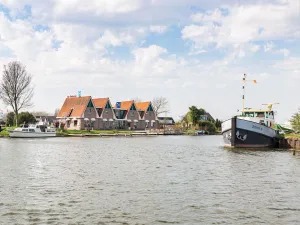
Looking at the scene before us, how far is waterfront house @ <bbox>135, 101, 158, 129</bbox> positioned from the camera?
364 ft

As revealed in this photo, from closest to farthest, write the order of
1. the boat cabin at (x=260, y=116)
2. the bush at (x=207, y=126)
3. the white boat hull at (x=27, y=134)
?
the boat cabin at (x=260, y=116)
the white boat hull at (x=27, y=134)
the bush at (x=207, y=126)

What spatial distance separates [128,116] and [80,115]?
645 inches

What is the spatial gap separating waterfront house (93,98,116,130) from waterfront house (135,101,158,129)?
11.0m

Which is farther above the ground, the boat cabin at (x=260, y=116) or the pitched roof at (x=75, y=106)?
the pitched roof at (x=75, y=106)

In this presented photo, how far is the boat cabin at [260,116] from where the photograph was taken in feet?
166

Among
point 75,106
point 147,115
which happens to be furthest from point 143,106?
point 75,106

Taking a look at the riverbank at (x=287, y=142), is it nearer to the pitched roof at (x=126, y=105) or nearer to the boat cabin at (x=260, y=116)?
the boat cabin at (x=260, y=116)

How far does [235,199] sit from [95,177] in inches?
355

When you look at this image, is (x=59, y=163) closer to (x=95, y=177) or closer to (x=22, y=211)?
(x=95, y=177)

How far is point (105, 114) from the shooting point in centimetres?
10006

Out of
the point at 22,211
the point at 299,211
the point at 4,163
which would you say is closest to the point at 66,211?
the point at 22,211

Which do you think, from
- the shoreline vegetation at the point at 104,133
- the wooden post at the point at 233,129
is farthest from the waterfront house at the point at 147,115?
the wooden post at the point at 233,129

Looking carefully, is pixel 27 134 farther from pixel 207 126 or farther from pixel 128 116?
pixel 207 126

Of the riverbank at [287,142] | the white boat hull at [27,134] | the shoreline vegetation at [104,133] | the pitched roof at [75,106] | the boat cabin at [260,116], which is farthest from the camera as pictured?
the pitched roof at [75,106]
